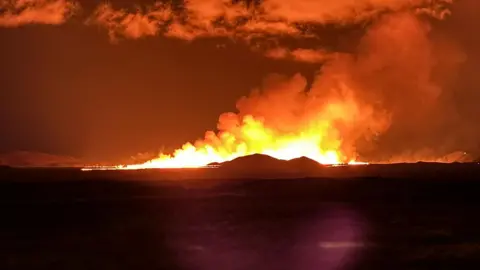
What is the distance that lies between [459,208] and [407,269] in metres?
40.4

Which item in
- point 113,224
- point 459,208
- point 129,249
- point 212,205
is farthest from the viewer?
point 212,205

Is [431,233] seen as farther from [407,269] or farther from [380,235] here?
[407,269]

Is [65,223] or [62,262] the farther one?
[65,223]

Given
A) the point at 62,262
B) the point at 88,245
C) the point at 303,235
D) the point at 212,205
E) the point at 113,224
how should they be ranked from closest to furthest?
1. the point at 62,262
2. the point at 88,245
3. the point at 303,235
4. the point at 113,224
5. the point at 212,205

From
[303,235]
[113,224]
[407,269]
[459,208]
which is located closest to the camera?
[407,269]

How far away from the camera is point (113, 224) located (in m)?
55.8

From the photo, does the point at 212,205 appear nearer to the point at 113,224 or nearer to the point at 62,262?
the point at 113,224

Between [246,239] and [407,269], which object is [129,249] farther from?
[407,269]

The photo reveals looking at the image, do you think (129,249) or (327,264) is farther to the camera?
(129,249)

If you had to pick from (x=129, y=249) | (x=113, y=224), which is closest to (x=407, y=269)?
(x=129, y=249)

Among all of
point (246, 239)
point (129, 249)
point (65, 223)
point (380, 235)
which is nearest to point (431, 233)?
point (380, 235)

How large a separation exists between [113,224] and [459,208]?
40.5 metres

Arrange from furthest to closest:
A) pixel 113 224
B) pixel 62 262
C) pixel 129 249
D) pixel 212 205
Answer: pixel 212 205
pixel 113 224
pixel 129 249
pixel 62 262

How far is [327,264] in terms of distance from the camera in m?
31.3
